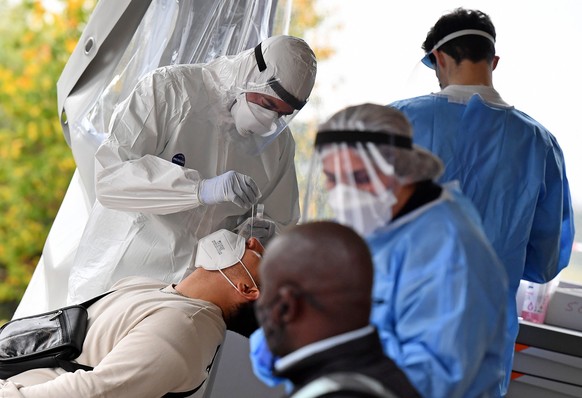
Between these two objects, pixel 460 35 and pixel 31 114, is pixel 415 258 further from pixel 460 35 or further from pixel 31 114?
pixel 31 114

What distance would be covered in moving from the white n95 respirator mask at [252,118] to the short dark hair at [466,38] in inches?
26.1

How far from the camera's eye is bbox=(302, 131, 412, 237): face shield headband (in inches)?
46.5

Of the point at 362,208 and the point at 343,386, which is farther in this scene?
the point at 362,208

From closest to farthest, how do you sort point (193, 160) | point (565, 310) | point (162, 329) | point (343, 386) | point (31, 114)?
point (343, 386), point (162, 329), point (193, 160), point (565, 310), point (31, 114)

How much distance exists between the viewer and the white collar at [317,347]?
109cm

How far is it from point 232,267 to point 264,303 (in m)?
1.19

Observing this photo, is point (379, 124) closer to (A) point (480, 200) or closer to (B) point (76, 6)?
(A) point (480, 200)

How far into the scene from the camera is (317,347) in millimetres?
1096

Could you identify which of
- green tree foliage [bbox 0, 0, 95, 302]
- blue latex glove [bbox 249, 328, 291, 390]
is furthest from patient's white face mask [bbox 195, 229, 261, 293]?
green tree foliage [bbox 0, 0, 95, 302]

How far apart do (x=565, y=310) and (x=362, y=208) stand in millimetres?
2182

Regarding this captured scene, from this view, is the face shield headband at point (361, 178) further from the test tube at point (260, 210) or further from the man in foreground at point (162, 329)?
the test tube at point (260, 210)

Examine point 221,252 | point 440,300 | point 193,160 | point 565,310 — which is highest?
point 440,300

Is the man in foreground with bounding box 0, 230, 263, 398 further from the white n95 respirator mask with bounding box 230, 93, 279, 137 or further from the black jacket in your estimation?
the black jacket

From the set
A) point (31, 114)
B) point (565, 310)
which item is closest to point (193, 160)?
point (565, 310)
